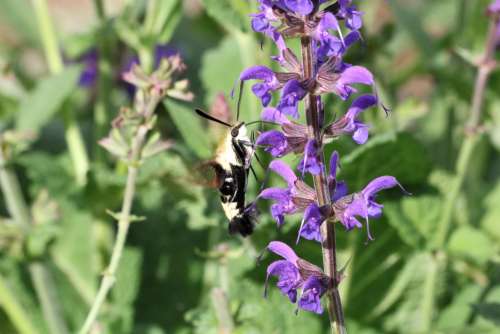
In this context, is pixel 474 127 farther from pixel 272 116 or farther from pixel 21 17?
pixel 21 17

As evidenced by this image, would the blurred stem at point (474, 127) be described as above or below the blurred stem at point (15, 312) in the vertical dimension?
above

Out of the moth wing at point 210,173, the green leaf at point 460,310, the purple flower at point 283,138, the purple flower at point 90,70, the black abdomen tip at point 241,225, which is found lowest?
the green leaf at point 460,310

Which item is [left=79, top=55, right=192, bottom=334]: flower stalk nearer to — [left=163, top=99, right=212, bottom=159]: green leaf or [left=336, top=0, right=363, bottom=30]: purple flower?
[left=163, top=99, right=212, bottom=159]: green leaf

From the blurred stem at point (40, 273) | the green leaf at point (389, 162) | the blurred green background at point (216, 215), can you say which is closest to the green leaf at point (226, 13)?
the blurred green background at point (216, 215)

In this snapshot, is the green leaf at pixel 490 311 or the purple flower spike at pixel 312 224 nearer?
the purple flower spike at pixel 312 224

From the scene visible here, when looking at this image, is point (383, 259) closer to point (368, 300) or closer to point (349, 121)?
point (368, 300)

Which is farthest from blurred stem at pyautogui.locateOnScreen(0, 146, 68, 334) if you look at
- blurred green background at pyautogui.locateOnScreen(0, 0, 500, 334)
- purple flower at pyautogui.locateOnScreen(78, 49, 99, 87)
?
purple flower at pyautogui.locateOnScreen(78, 49, 99, 87)

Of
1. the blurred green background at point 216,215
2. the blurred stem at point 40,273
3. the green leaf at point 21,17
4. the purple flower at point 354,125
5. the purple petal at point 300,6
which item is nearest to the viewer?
the purple petal at point 300,6

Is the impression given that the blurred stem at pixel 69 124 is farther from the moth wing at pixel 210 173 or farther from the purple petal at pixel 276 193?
the purple petal at pixel 276 193
